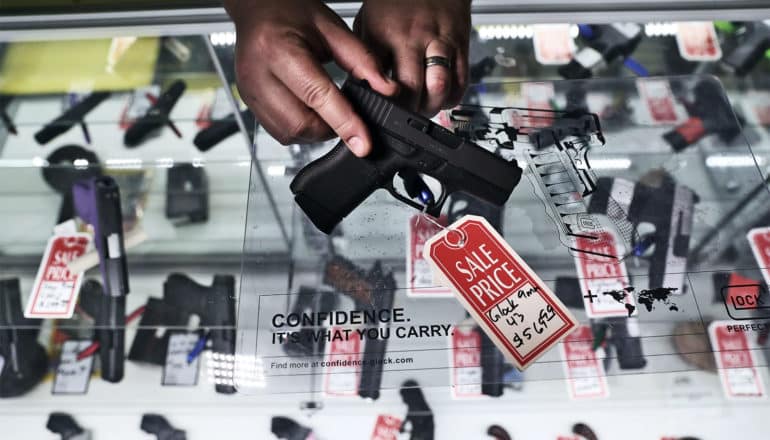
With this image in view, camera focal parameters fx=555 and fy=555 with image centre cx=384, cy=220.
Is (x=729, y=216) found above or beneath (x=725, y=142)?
beneath

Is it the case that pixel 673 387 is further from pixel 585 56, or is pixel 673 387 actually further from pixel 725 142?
pixel 585 56

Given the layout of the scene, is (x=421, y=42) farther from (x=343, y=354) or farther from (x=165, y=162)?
(x=165, y=162)

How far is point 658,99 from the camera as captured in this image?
1270mm

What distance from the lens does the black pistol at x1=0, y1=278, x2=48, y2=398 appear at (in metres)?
1.10

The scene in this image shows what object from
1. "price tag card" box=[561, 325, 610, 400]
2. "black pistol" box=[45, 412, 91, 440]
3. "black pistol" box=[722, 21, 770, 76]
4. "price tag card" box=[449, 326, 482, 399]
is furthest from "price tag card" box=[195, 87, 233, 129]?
"black pistol" box=[722, 21, 770, 76]

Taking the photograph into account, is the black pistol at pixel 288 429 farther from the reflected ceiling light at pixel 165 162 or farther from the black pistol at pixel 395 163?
the reflected ceiling light at pixel 165 162

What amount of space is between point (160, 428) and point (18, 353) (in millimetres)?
329

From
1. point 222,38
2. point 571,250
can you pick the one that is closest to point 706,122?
point 571,250

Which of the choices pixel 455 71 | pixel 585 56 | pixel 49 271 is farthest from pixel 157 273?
pixel 585 56

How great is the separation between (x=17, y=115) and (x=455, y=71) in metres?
1.08

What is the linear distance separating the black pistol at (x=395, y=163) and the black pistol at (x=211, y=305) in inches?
11.6

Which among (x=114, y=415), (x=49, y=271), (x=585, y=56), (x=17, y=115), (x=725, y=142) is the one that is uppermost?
(x=585, y=56)

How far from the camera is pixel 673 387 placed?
106 centimetres

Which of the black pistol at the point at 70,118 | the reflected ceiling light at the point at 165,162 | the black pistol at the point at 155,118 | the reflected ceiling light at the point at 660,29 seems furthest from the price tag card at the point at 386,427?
the reflected ceiling light at the point at 660,29
